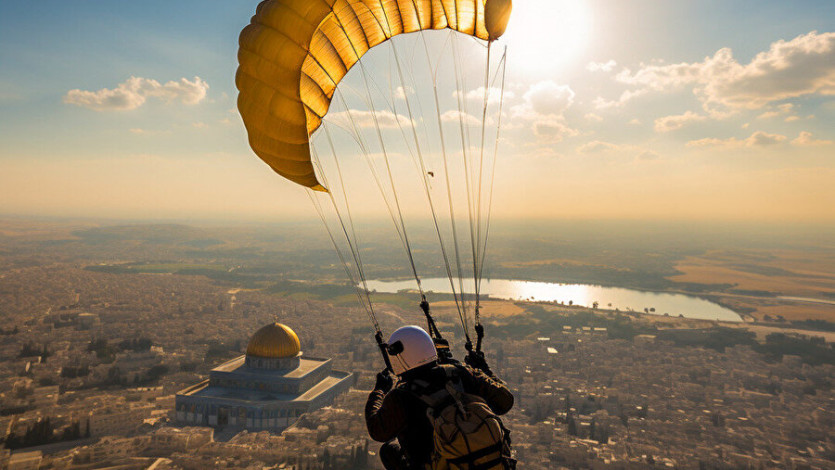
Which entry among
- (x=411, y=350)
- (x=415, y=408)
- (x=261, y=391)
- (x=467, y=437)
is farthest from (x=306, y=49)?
(x=261, y=391)

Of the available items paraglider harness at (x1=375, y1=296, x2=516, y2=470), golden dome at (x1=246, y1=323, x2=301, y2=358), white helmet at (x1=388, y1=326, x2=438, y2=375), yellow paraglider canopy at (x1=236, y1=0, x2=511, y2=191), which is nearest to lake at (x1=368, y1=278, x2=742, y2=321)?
golden dome at (x1=246, y1=323, x2=301, y2=358)

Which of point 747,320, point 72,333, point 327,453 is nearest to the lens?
point 327,453

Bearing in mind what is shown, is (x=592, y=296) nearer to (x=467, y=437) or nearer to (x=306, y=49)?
(x=306, y=49)

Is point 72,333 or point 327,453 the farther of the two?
point 72,333

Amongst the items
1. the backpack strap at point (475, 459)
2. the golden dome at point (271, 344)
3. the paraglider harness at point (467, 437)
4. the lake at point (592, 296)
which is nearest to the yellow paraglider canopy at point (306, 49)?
the paraglider harness at point (467, 437)

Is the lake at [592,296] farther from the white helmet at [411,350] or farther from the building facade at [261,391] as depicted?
the white helmet at [411,350]

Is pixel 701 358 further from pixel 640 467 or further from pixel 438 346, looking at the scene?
pixel 438 346

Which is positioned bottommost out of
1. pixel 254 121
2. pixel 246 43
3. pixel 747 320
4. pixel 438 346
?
pixel 747 320

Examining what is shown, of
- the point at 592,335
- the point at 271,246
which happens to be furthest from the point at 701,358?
the point at 271,246

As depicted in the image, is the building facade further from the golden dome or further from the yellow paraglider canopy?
the yellow paraglider canopy
